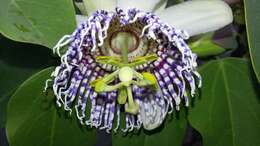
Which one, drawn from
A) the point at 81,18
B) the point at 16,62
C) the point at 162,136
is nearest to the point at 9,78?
the point at 16,62

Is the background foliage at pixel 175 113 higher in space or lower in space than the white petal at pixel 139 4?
lower

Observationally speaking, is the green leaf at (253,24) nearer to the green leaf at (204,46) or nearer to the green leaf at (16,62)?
the green leaf at (204,46)

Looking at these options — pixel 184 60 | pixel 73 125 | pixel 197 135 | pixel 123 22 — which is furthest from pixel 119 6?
pixel 197 135

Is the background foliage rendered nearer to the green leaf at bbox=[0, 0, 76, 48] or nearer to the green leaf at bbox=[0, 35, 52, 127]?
the green leaf at bbox=[0, 35, 52, 127]

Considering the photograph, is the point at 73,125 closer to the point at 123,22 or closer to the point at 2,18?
the point at 123,22

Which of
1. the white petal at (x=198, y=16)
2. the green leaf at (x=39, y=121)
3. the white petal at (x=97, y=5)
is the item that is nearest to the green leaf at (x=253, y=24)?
the white petal at (x=198, y=16)

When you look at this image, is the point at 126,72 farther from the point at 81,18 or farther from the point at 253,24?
the point at 253,24
